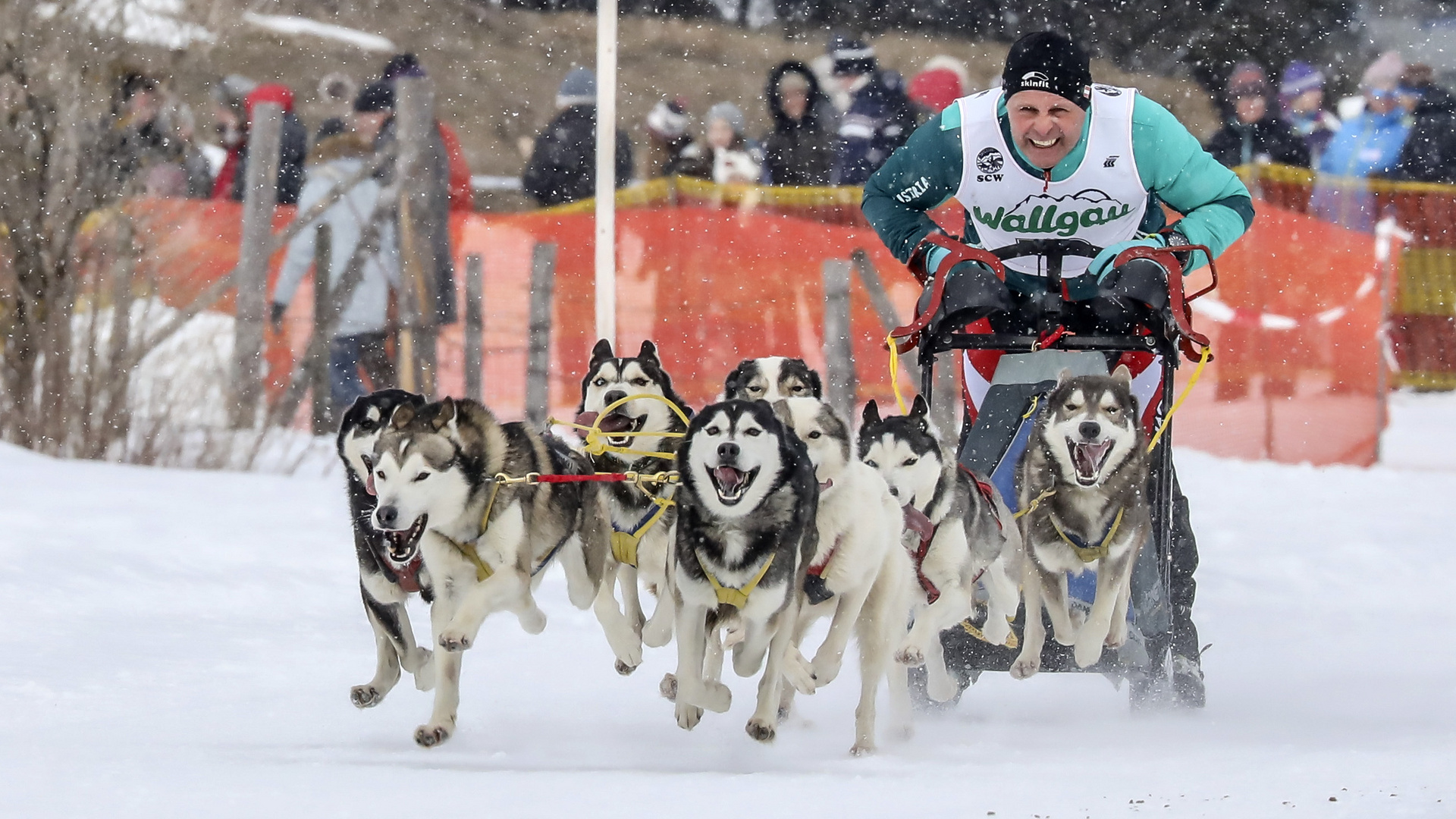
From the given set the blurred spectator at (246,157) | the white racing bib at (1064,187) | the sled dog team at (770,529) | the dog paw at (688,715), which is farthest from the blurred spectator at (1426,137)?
the dog paw at (688,715)

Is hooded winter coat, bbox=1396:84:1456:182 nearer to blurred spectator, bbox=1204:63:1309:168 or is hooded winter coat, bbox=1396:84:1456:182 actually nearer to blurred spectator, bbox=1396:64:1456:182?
blurred spectator, bbox=1396:64:1456:182

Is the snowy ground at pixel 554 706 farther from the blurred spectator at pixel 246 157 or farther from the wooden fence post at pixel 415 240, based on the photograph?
the blurred spectator at pixel 246 157

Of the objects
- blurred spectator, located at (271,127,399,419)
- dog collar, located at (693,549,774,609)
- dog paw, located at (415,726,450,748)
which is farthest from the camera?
blurred spectator, located at (271,127,399,419)

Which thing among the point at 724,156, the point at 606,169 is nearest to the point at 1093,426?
the point at 606,169

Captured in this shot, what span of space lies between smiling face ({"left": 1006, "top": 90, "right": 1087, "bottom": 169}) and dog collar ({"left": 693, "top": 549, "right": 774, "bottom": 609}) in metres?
1.23

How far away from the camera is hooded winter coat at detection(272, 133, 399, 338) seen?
28.5 ft

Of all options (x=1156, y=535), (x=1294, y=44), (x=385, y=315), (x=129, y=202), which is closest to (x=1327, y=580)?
(x=1156, y=535)

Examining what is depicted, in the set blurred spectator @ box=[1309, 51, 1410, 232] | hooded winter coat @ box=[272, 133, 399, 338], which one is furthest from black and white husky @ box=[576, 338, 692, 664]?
blurred spectator @ box=[1309, 51, 1410, 232]

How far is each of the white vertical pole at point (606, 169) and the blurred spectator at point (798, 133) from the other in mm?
1817

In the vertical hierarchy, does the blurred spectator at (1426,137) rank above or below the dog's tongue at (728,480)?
above

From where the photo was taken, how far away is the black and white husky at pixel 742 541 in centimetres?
315

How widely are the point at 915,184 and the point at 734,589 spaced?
1375 millimetres

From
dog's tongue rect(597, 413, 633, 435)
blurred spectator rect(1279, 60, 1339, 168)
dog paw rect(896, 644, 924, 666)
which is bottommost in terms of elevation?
dog paw rect(896, 644, 924, 666)

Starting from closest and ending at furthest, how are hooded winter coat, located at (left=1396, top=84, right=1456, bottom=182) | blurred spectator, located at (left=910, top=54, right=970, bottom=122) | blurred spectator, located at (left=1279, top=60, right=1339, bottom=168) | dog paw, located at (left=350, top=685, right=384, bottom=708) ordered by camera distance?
dog paw, located at (left=350, top=685, right=384, bottom=708)
blurred spectator, located at (left=910, top=54, right=970, bottom=122)
blurred spectator, located at (left=1279, top=60, right=1339, bottom=168)
hooded winter coat, located at (left=1396, top=84, right=1456, bottom=182)
